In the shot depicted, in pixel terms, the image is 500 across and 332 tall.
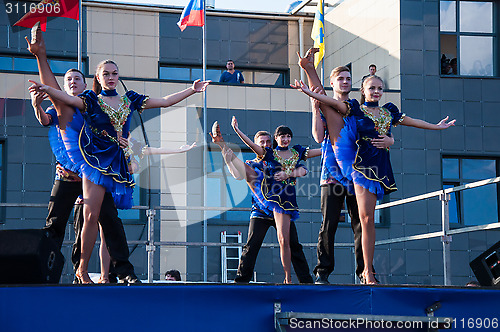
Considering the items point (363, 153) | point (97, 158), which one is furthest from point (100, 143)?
point (363, 153)

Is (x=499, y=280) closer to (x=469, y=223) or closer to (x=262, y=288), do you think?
(x=262, y=288)

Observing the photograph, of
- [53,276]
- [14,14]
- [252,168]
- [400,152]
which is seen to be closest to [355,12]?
[400,152]

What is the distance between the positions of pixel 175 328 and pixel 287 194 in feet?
9.34

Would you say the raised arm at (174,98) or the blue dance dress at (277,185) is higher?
the raised arm at (174,98)

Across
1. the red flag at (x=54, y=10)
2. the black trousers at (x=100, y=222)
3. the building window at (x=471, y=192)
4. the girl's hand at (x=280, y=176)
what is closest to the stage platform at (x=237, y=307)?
the black trousers at (x=100, y=222)

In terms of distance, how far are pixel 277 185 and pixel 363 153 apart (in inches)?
58.6

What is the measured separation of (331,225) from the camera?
6.19m

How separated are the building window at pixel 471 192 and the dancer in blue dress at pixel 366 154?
34.1ft

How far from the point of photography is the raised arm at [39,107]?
5.68 metres

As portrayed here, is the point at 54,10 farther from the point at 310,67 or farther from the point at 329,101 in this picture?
the point at 329,101

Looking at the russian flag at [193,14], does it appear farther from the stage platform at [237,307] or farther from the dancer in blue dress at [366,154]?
the stage platform at [237,307]

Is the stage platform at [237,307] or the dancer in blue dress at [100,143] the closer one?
the stage platform at [237,307]

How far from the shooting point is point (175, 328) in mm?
4672

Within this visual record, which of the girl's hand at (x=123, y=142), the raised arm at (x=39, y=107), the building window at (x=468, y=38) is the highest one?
the building window at (x=468, y=38)
